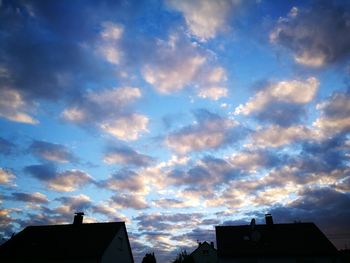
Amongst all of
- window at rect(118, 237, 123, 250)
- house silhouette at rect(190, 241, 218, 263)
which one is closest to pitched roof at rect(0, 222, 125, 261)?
window at rect(118, 237, 123, 250)

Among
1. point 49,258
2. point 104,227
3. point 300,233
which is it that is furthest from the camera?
point 300,233

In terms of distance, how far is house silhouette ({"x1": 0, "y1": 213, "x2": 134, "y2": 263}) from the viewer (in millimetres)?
29069

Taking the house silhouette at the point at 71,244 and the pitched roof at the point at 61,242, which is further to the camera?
the pitched roof at the point at 61,242

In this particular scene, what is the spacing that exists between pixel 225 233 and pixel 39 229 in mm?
23428

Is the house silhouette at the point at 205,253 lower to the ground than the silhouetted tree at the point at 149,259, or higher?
higher

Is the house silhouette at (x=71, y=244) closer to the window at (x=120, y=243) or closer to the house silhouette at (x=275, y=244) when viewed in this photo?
the window at (x=120, y=243)

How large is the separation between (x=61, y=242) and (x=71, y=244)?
1.51m

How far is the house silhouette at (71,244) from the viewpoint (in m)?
29.1

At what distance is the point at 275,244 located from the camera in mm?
34000

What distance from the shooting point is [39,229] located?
35.8 m

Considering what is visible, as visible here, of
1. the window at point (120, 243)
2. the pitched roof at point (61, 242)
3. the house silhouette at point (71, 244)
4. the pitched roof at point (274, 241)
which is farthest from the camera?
the window at point (120, 243)

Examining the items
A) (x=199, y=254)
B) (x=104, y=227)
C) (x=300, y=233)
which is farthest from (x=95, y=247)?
(x=199, y=254)

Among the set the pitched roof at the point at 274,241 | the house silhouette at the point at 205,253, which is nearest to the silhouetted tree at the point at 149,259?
the pitched roof at the point at 274,241

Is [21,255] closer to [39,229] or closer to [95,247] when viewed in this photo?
[39,229]
